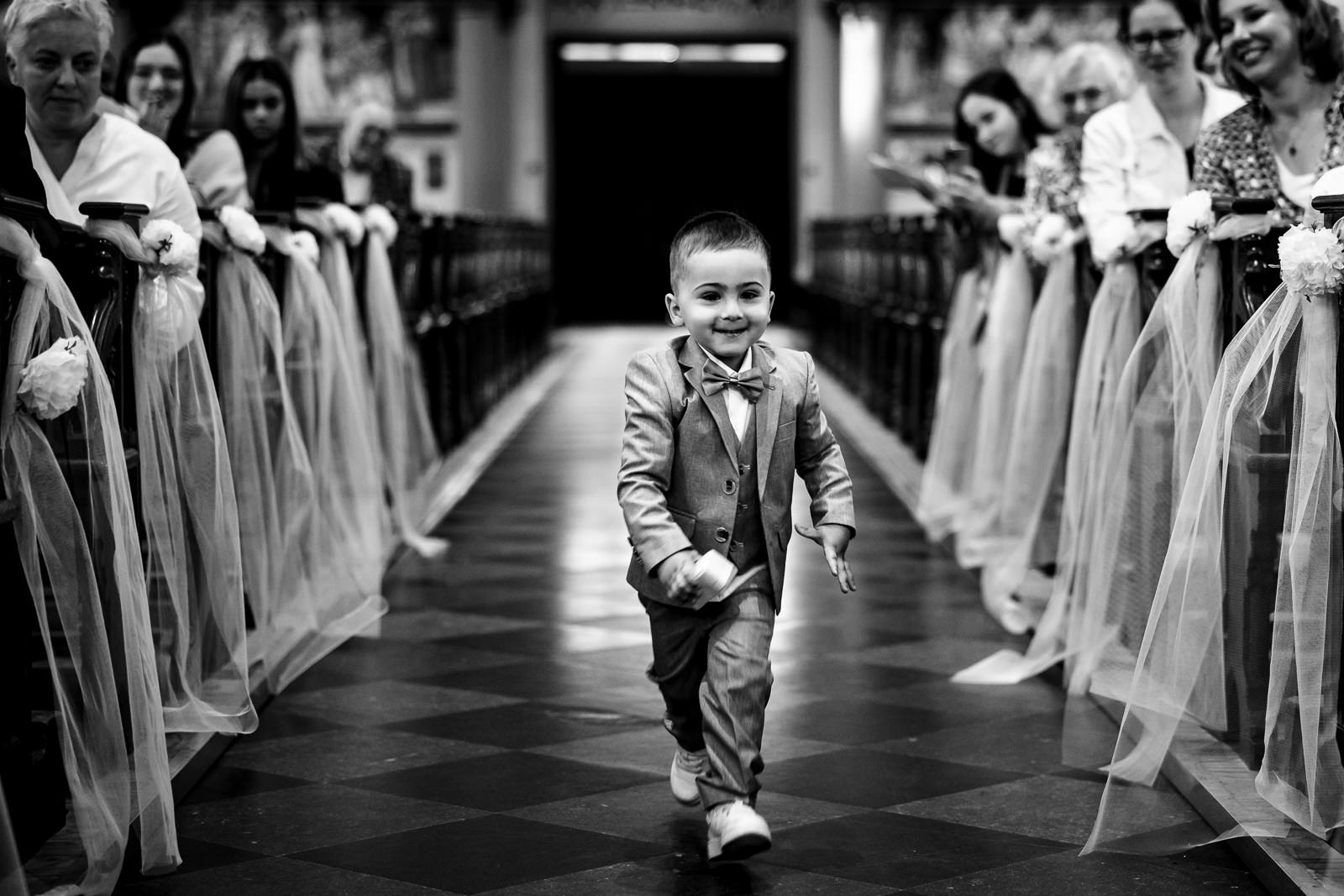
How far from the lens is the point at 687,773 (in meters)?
3.52

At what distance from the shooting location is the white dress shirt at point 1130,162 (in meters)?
5.30

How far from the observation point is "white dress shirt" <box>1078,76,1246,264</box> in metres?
5.30

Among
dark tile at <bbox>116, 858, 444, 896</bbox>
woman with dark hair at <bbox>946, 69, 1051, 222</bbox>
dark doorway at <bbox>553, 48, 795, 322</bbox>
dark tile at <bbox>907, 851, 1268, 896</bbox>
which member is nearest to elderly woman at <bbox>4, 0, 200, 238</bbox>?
dark tile at <bbox>116, 858, 444, 896</bbox>

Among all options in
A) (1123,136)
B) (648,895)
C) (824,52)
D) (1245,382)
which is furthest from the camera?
(824,52)

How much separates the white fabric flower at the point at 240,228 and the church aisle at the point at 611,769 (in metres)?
1.16

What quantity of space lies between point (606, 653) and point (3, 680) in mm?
2135

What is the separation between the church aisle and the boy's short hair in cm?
108

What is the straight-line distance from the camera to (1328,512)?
3209 mm

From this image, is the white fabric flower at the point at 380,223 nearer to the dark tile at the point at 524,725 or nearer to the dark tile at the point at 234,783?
the dark tile at the point at 524,725

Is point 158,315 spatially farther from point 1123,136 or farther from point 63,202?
point 1123,136

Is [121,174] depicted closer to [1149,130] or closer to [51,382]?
[51,382]

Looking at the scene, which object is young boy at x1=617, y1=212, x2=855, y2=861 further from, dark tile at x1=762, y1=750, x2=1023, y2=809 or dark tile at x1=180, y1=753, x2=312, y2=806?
dark tile at x1=180, y1=753, x2=312, y2=806

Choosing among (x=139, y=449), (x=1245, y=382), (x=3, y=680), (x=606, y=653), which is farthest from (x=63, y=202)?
(x=1245, y=382)

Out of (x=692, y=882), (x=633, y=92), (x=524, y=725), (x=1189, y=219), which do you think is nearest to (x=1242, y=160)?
(x=1189, y=219)
